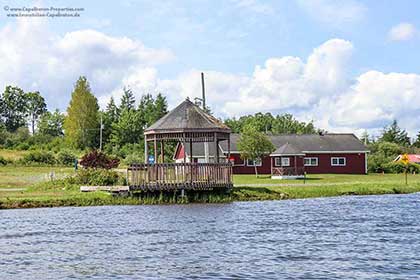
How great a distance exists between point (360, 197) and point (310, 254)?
22488 millimetres

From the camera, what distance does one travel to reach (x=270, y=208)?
31.8 m

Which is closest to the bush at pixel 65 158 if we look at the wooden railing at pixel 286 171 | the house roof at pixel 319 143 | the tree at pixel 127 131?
the house roof at pixel 319 143

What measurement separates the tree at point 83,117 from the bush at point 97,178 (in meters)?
59.3

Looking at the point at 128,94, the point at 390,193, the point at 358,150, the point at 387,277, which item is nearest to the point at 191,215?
the point at 387,277

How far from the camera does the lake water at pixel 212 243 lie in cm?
1579

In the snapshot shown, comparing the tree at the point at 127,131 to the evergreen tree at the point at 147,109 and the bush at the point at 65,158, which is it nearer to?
the evergreen tree at the point at 147,109

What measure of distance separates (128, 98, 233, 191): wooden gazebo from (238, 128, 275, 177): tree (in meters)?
25.7

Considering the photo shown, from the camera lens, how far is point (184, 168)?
35.8 metres

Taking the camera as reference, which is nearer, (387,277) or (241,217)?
(387,277)

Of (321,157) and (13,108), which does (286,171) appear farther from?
(13,108)

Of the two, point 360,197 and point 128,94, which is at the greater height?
point 128,94

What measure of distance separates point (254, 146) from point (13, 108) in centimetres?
8664

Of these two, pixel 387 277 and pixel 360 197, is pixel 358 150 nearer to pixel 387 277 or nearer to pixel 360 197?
pixel 360 197

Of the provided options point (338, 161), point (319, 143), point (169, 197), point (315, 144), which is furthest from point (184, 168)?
point (319, 143)
